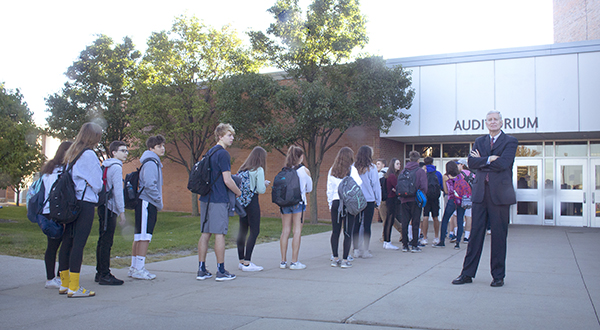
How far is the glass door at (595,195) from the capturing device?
1609 cm

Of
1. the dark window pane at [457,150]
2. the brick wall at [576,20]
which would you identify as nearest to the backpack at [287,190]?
the dark window pane at [457,150]

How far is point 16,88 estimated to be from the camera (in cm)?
2595

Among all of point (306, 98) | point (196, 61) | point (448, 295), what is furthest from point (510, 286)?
point (196, 61)

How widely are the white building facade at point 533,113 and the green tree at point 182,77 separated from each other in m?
7.39

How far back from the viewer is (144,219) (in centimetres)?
571

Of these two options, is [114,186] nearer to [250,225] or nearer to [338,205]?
[250,225]

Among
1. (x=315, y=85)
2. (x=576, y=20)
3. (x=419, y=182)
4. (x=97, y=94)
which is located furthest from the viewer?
(x=576, y=20)

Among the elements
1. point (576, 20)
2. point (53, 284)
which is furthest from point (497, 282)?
point (576, 20)

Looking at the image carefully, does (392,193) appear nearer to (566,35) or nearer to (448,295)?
(448,295)

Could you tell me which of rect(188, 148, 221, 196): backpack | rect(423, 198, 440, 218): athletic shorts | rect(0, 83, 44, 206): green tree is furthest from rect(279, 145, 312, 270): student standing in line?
rect(0, 83, 44, 206): green tree

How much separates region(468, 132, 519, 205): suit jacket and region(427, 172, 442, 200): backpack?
4198 mm

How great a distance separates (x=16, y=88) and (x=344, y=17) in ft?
64.8

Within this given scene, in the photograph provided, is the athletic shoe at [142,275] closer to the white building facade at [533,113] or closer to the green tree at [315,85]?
the green tree at [315,85]

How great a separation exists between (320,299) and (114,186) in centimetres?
271
